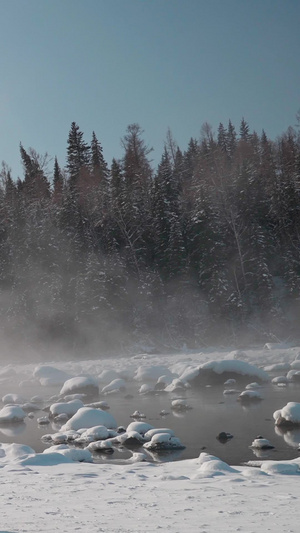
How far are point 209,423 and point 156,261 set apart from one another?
32.3 metres

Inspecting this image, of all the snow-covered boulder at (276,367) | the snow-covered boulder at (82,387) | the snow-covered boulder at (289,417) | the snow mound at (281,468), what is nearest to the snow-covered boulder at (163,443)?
the snow-covered boulder at (289,417)

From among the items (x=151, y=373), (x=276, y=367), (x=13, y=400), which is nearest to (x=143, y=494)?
(x=13, y=400)

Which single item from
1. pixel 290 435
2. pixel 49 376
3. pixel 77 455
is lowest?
pixel 290 435

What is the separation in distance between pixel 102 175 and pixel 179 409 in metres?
37.8

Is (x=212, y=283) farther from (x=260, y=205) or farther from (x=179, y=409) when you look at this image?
(x=179, y=409)

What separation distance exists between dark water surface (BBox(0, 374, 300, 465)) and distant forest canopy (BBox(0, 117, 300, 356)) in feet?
65.6

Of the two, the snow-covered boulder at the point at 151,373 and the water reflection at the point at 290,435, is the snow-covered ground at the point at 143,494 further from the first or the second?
the snow-covered boulder at the point at 151,373

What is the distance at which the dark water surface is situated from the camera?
41.1ft

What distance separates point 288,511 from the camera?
254 inches

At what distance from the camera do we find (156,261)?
47844 millimetres

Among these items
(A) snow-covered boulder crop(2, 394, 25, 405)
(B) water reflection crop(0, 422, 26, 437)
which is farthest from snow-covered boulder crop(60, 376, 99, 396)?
(B) water reflection crop(0, 422, 26, 437)

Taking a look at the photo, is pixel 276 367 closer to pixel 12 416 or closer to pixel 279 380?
pixel 279 380

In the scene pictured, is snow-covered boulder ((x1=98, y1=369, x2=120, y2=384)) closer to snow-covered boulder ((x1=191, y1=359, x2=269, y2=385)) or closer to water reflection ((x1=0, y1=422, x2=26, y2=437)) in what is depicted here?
snow-covered boulder ((x1=191, y1=359, x2=269, y2=385))

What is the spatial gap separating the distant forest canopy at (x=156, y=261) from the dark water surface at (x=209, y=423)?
20.0 meters
